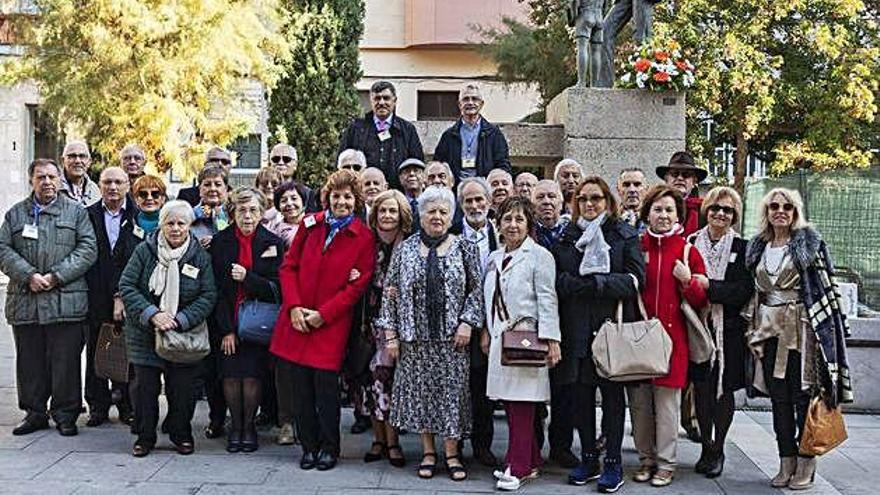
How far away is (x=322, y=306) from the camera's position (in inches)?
250

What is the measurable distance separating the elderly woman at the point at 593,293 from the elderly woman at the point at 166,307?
94.2 inches

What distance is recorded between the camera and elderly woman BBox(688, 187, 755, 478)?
6281 millimetres

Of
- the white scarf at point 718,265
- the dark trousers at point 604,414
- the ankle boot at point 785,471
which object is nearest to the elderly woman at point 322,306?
the dark trousers at point 604,414

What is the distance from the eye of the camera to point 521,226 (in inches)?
239

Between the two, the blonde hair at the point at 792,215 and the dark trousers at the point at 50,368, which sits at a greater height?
the blonde hair at the point at 792,215

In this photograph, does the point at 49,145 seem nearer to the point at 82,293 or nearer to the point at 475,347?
the point at 82,293

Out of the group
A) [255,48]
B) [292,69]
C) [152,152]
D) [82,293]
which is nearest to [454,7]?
A: [292,69]

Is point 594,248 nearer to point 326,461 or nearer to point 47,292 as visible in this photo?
point 326,461

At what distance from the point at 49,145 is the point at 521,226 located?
925 inches

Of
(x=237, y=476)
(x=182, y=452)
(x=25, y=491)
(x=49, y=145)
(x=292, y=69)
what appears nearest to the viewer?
(x=25, y=491)

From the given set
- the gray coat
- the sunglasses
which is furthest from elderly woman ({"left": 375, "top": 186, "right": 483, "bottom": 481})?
the gray coat

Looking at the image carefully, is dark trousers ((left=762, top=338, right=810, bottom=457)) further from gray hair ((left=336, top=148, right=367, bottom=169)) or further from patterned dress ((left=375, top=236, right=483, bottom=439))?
gray hair ((left=336, top=148, right=367, bottom=169))

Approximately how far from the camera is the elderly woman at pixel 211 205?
723cm

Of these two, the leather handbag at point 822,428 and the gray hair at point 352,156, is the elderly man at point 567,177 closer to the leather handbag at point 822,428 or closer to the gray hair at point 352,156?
the gray hair at point 352,156
